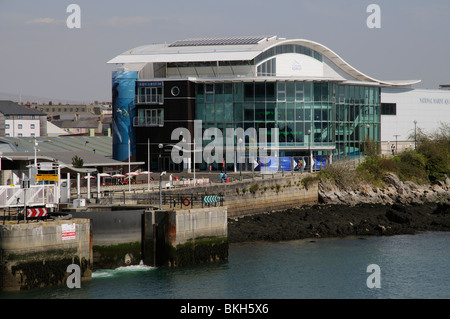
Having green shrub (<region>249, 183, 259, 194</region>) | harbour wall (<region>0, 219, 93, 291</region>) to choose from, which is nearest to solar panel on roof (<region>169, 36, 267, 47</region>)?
green shrub (<region>249, 183, 259, 194</region>)

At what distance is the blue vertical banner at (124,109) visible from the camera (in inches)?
3524

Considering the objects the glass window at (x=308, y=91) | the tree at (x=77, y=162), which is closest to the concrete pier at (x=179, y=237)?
the tree at (x=77, y=162)

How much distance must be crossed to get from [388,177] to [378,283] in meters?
46.5

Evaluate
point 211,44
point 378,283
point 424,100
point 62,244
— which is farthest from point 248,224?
point 424,100

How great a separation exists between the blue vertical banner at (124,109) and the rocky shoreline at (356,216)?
21.8 metres

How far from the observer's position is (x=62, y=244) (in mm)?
44250

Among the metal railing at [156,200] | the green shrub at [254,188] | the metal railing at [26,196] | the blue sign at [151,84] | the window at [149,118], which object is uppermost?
the blue sign at [151,84]

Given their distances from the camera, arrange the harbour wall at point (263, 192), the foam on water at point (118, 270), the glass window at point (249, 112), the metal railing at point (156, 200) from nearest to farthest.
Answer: the foam on water at point (118, 270) → the metal railing at point (156, 200) → the harbour wall at point (263, 192) → the glass window at point (249, 112)

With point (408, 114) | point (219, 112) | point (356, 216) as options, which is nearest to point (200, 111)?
point (219, 112)

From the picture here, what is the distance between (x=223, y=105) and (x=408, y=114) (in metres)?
35.6

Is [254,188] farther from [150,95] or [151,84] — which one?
[151,84]

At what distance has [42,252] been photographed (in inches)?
1692

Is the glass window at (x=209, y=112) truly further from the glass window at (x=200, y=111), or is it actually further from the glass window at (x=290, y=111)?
the glass window at (x=290, y=111)
